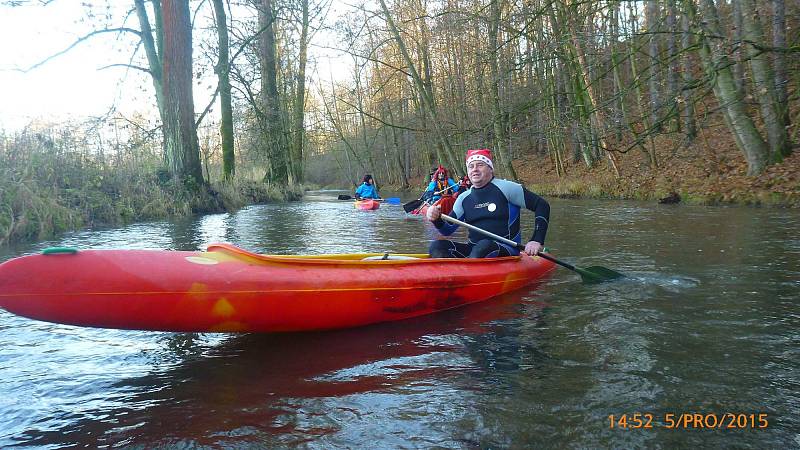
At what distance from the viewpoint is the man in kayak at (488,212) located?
15.9ft

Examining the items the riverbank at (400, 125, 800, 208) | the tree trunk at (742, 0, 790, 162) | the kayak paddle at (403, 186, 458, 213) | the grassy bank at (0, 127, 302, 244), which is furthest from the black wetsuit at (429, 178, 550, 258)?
the kayak paddle at (403, 186, 458, 213)

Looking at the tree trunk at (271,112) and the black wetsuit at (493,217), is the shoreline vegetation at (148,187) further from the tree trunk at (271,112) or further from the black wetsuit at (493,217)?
the tree trunk at (271,112)

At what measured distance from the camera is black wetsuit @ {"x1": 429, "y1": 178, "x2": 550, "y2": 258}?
191 inches

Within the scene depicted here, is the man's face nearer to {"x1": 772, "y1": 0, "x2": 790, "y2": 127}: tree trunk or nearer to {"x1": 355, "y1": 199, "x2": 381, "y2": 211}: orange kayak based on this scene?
{"x1": 772, "y1": 0, "x2": 790, "y2": 127}: tree trunk

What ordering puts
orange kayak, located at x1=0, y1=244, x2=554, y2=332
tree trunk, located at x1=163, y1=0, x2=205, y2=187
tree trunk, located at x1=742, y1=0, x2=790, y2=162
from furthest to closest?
tree trunk, located at x1=163, y1=0, x2=205, y2=187
tree trunk, located at x1=742, y1=0, x2=790, y2=162
orange kayak, located at x1=0, y1=244, x2=554, y2=332

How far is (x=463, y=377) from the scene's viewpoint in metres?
2.76

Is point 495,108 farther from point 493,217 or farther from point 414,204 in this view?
point 493,217

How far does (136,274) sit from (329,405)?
123 centimetres

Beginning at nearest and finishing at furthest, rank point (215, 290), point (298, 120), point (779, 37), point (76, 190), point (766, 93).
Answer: point (215, 290) < point (779, 37) < point (766, 93) < point (76, 190) < point (298, 120)

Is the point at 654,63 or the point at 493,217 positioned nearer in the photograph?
the point at 493,217
